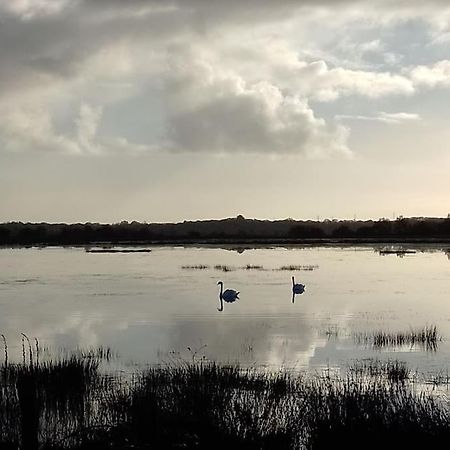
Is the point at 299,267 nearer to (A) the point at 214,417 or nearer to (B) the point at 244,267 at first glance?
(B) the point at 244,267

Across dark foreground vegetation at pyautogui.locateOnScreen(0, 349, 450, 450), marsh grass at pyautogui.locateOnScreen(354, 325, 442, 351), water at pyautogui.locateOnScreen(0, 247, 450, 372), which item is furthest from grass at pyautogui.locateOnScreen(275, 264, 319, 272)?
dark foreground vegetation at pyautogui.locateOnScreen(0, 349, 450, 450)

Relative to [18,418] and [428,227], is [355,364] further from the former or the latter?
[428,227]

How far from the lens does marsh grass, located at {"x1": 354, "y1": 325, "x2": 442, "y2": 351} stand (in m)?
17.2

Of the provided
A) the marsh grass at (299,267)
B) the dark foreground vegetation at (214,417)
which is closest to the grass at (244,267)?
the marsh grass at (299,267)

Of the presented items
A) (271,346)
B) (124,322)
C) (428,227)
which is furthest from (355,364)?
(428,227)

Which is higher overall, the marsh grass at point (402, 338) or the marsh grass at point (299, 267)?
the marsh grass at point (299, 267)

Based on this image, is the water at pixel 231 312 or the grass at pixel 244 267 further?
the grass at pixel 244 267

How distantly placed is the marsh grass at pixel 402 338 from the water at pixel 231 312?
26cm

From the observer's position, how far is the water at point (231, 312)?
16328 mm

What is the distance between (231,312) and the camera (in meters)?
24.2

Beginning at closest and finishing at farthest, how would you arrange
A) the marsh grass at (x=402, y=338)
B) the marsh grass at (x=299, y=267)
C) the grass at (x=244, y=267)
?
1. the marsh grass at (x=402, y=338)
2. the marsh grass at (x=299, y=267)
3. the grass at (x=244, y=267)

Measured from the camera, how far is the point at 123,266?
48000mm

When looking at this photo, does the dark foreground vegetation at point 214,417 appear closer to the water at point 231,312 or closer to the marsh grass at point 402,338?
the water at point 231,312

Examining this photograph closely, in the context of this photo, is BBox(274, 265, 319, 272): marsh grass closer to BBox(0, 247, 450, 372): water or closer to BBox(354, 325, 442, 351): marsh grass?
BBox(0, 247, 450, 372): water
